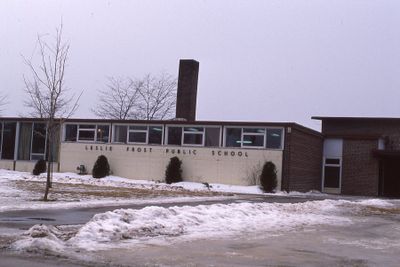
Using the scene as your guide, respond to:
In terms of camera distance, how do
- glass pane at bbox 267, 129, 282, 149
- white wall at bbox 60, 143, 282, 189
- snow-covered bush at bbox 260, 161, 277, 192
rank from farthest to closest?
1. white wall at bbox 60, 143, 282, 189
2. glass pane at bbox 267, 129, 282, 149
3. snow-covered bush at bbox 260, 161, 277, 192

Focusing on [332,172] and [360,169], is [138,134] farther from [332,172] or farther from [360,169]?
[360,169]

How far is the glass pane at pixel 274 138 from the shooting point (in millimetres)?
32619

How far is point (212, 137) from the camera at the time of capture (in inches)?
1350

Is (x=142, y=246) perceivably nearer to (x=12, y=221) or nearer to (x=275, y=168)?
(x=12, y=221)

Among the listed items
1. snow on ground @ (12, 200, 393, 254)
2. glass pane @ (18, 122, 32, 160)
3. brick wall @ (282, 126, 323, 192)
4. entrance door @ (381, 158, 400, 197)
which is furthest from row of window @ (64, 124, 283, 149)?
snow on ground @ (12, 200, 393, 254)

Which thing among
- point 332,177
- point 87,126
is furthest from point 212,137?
point 332,177

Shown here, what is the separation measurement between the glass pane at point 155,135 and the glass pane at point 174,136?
0.60 m

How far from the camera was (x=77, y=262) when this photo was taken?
8062 millimetres

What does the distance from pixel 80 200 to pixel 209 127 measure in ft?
52.8

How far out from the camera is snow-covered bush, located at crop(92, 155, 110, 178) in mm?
35281

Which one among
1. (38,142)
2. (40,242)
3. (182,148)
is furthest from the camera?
(38,142)

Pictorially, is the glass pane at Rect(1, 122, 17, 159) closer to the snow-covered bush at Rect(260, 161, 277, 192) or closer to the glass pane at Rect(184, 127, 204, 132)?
the glass pane at Rect(184, 127, 204, 132)

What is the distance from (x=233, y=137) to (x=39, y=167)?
12054mm

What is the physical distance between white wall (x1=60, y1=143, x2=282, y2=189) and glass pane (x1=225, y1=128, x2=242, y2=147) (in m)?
0.50
